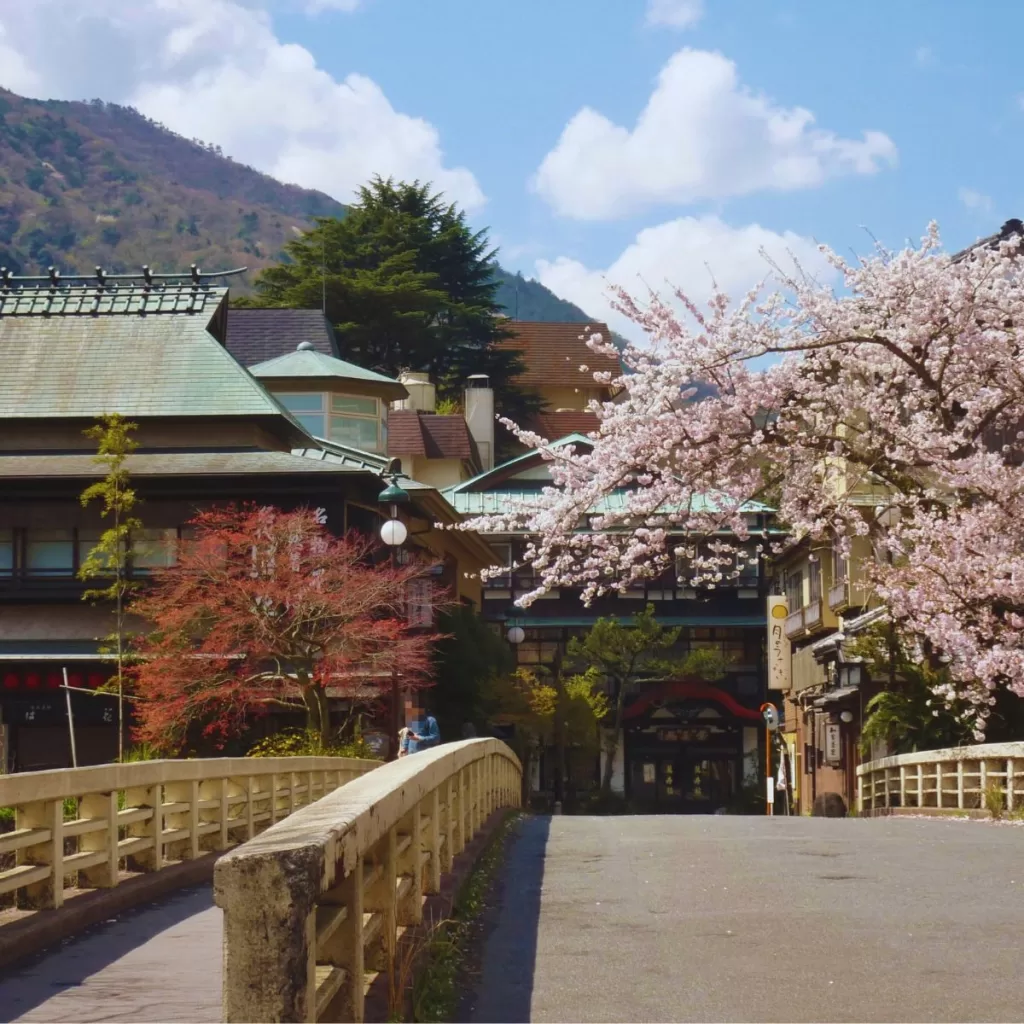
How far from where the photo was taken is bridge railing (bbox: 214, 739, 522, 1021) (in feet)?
16.0

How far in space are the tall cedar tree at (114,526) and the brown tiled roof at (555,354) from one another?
142 feet

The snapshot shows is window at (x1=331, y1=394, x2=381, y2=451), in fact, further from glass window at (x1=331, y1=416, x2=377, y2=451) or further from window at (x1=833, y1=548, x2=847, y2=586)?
window at (x1=833, y1=548, x2=847, y2=586)

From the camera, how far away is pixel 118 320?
41469 mm

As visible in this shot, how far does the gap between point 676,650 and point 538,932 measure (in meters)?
49.1

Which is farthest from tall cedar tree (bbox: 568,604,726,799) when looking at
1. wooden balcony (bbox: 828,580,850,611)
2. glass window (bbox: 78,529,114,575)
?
glass window (bbox: 78,529,114,575)

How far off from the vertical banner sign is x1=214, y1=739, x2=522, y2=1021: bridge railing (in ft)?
154

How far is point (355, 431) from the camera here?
4609 centimetres

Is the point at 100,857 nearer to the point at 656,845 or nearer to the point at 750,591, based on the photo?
the point at 656,845

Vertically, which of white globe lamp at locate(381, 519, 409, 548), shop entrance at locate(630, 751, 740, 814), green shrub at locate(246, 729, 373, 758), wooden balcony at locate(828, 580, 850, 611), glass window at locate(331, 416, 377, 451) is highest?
glass window at locate(331, 416, 377, 451)

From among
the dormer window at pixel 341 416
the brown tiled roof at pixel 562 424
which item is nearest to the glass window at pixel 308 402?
the dormer window at pixel 341 416

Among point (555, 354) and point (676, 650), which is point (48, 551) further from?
point (555, 354)

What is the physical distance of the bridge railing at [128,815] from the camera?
1055 cm

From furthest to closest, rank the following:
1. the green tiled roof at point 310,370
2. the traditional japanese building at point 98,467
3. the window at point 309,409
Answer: the window at point 309,409, the green tiled roof at point 310,370, the traditional japanese building at point 98,467

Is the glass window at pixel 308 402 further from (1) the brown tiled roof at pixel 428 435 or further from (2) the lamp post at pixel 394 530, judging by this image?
(1) the brown tiled roof at pixel 428 435
